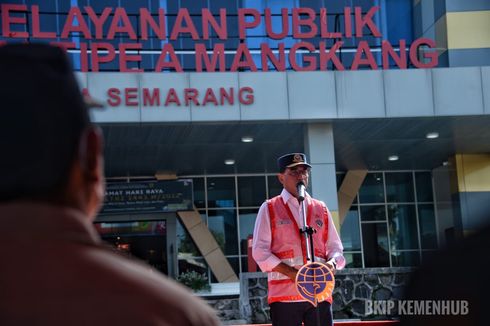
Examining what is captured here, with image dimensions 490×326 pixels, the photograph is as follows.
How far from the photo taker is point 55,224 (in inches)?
48.8

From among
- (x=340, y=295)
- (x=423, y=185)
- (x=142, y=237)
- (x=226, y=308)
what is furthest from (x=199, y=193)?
(x=340, y=295)

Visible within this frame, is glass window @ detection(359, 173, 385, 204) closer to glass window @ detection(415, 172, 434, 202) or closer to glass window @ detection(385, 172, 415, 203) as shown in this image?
glass window @ detection(385, 172, 415, 203)

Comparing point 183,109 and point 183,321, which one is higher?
point 183,109

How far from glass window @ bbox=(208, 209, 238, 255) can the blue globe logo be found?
1741 cm

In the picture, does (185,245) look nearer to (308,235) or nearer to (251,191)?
(251,191)

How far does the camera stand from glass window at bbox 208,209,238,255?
904 inches

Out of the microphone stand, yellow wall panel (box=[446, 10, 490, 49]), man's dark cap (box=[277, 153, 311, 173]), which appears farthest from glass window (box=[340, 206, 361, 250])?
the microphone stand

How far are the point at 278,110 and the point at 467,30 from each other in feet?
25.0

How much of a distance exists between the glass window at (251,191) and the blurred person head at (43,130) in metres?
22.0

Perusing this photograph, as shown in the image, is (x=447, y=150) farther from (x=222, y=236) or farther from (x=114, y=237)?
(x=114, y=237)

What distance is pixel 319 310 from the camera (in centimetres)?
571

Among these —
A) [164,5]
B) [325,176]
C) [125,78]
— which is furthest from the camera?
[164,5]

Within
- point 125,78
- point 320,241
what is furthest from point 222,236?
point 320,241

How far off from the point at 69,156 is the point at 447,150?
20.7m
